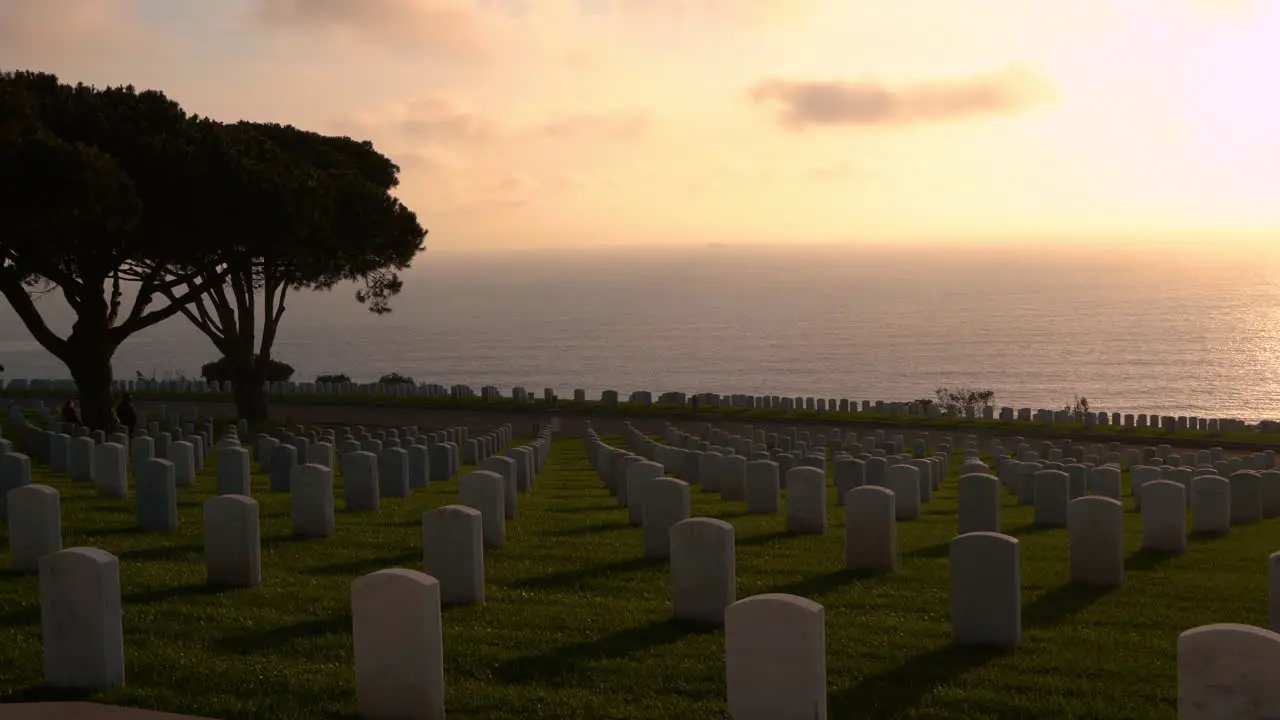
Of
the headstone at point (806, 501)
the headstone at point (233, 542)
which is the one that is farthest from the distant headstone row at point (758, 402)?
the headstone at point (233, 542)

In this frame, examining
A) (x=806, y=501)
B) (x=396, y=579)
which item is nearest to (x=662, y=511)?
(x=806, y=501)

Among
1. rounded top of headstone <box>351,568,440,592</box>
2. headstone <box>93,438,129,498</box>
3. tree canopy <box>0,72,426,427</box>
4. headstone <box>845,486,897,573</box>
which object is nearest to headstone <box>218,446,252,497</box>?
headstone <box>93,438,129,498</box>

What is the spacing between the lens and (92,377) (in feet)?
85.3

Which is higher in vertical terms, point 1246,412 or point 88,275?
point 88,275

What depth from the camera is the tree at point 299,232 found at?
87.5ft

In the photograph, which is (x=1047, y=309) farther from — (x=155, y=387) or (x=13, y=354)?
(x=155, y=387)

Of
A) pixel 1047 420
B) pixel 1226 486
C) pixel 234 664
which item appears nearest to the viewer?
pixel 234 664

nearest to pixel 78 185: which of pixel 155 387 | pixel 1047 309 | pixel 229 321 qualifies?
pixel 229 321

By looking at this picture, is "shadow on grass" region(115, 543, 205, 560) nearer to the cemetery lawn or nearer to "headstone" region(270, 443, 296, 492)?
the cemetery lawn

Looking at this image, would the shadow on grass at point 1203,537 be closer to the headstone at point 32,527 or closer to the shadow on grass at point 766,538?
the shadow on grass at point 766,538

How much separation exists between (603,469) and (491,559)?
7873 mm

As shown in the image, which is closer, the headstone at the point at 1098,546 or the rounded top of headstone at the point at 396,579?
the rounded top of headstone at the point at 396,579

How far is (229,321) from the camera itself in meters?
33.8

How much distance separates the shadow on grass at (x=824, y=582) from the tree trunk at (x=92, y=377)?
19446 mm
